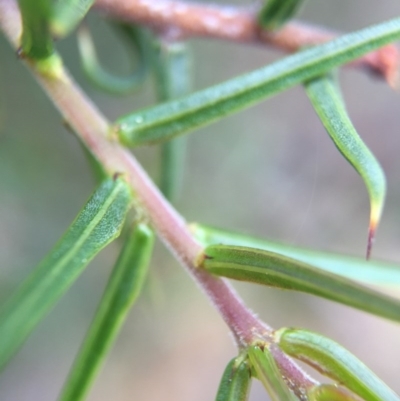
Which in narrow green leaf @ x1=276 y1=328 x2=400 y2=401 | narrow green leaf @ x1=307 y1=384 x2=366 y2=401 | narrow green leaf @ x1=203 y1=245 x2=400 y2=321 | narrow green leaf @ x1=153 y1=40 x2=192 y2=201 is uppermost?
narrow green leaf @ x1=153 y1=40 x2=192 y2=201

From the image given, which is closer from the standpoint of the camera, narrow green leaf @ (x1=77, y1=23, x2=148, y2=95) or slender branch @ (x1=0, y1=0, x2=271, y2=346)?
slender branch @ (x1=0, y1=0, x2=271, y2=346)

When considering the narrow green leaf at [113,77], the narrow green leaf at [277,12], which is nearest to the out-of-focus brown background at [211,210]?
the narrow green leaf at [113,77]

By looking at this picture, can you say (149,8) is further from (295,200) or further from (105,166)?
(295,200)

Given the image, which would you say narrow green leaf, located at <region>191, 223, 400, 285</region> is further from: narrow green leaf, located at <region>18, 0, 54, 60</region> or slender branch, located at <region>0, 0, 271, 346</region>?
narrow green leaf, located at <region>18, 0, 54, 60</region>

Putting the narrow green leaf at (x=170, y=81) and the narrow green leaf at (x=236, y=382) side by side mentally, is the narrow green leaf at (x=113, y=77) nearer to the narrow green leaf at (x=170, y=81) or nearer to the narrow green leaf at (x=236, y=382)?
the narrow green leaf at (x=170, y=81)

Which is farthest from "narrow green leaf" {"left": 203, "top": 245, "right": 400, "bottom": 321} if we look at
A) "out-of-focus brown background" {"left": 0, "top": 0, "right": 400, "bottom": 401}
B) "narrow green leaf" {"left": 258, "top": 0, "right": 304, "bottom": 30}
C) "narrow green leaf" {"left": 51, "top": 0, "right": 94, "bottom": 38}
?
"out-of-focus brown background" {"left": 0, "top": 0, "right": 400, "bottom": 401}

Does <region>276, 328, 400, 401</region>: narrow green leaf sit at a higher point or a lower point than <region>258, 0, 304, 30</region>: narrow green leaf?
lower
